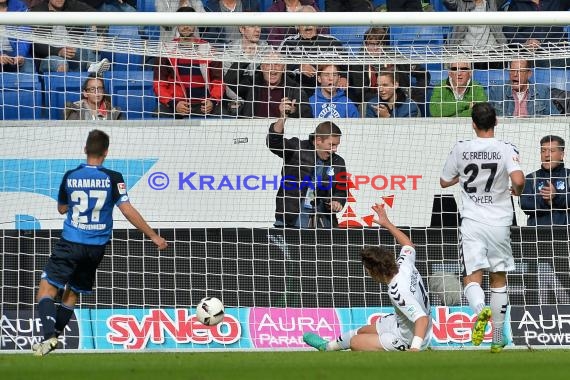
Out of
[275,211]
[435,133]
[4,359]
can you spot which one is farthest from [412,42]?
[4,359]

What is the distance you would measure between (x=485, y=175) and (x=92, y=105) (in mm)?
4549

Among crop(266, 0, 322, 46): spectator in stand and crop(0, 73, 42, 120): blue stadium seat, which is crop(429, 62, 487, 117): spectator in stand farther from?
crop(0, 73, 42, 120): blue stadium seat

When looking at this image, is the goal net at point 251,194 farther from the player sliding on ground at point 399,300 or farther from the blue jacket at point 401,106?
the player sliding on ground at point 399,300

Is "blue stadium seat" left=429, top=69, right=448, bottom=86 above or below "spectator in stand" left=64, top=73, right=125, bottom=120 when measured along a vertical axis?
above

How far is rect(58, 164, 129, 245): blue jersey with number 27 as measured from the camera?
10195 mm

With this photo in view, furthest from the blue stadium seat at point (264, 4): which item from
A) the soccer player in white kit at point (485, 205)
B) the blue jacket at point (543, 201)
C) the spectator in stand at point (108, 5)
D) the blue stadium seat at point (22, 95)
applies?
the soccer player in white kit at point (485, 205)

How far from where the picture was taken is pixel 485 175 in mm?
9531

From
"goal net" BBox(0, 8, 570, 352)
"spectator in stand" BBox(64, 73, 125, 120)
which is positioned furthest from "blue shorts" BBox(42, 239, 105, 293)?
"spectator in stand" BBox(64, 73, 125, 120)

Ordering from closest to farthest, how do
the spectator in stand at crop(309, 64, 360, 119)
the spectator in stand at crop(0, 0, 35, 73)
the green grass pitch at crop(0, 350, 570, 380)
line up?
the green grass pitch at crop(0, 350, 570, 380) < the spectator in stand at crop(0, 0, 35, 73) < the spectator in stand at crop(309, 64, 360, 119)

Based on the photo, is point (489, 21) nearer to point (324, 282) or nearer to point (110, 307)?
point (324, 282)

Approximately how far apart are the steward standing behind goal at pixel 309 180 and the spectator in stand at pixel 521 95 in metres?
1.72

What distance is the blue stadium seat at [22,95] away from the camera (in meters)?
12.3

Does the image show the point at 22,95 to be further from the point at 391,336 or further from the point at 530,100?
the point at 530,100

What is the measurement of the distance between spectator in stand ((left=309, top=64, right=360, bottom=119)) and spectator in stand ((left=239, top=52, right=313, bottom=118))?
0.39 feet
